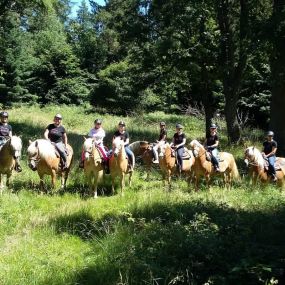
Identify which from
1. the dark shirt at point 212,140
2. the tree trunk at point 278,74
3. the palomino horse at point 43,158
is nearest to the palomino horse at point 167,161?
the dark shirt at point 212,140

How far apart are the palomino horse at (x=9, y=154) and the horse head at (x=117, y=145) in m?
2.67

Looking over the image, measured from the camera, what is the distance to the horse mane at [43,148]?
13000mm

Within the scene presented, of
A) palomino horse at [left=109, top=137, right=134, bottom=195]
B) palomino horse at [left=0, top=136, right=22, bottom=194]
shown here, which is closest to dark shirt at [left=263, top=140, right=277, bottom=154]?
palomino horse at [left=109, top=137, right=134, bottom=195]

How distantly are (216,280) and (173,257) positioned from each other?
1.00m

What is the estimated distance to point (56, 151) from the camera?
1364 cm

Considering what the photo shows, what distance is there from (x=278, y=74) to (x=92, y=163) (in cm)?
877

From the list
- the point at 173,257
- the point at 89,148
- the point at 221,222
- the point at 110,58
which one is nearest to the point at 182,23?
the point at 89,148

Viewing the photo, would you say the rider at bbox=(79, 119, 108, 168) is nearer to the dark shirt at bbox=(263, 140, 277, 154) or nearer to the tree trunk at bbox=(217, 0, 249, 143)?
the dark shirt at bbox=(263, 140, 277, 154)

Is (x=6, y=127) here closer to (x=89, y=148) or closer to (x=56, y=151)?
(x=56, y=151)

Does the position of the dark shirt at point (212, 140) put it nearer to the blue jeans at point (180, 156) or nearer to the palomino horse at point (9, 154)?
the blue jeans at point (180, 156)

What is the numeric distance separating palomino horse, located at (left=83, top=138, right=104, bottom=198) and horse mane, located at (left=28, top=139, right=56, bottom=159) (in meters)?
1.03

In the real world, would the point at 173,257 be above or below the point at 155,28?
below

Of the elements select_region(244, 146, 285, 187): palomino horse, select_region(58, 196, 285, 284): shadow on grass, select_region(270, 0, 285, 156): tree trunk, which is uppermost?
select_region(270, 0, 285, 156): tree trunk

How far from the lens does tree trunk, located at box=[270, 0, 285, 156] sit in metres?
16.6
